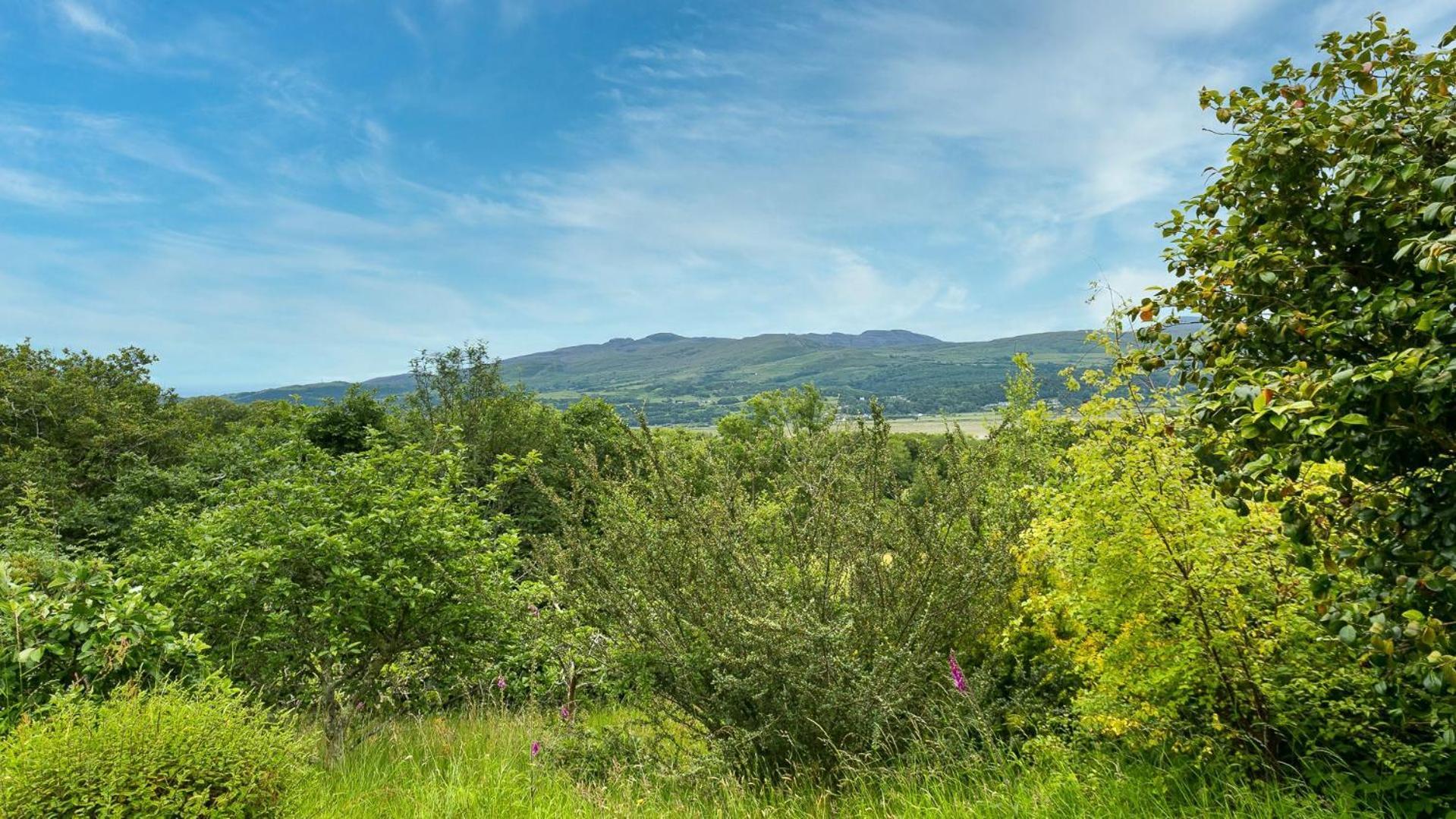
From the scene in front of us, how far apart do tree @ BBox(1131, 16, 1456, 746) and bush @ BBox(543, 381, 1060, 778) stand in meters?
2.16

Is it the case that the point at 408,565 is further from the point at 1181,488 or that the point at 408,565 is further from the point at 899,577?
the point at 1181,488

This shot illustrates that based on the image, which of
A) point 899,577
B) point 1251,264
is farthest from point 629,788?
point 1251,264

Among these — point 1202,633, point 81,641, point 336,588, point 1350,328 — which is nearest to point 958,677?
point 1202,633

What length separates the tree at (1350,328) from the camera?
6.20 ft

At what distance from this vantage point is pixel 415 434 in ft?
87.1

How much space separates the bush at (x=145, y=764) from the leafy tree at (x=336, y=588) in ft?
6.41

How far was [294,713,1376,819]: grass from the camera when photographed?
3.10 m

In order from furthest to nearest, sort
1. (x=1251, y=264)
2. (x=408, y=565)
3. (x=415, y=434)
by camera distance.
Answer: (x=415, y=434), (x=408, y=565), (x=1251, y=264)

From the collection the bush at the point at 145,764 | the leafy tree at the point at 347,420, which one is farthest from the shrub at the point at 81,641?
the leafy tree at the point at 347,420

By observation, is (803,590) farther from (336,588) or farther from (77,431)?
(77,431)

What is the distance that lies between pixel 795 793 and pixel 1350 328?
133 inches

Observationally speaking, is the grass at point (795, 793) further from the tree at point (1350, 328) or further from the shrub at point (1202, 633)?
the tree at point (1350, 328)

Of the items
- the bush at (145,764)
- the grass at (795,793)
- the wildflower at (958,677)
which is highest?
the bush at (145,764)

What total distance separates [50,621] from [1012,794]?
565 cm
